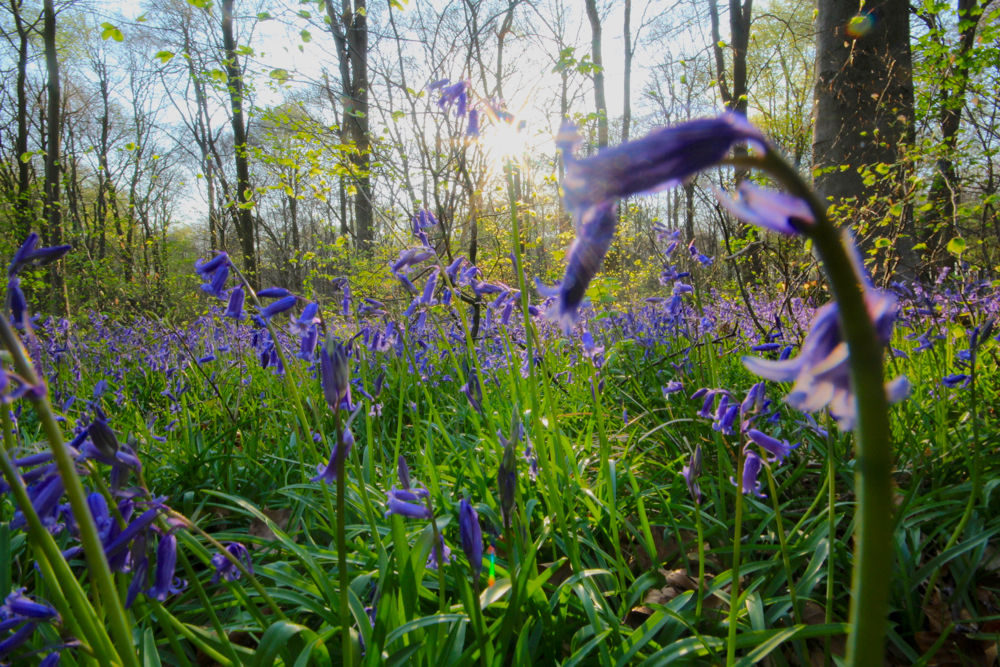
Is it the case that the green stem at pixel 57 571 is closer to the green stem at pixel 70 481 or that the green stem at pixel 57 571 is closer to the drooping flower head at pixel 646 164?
the green stem at pixel 70 481

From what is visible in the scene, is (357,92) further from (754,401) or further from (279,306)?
(754,401)

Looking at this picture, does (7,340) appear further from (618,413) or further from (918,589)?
(618,413)

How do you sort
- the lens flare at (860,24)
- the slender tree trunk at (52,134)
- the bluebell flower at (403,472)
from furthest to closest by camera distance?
the slender tree trunk at (52,134) → the lens flare at (860,24) → the bluebell flower at (403,472)

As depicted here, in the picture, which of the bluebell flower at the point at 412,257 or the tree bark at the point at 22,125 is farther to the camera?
the tree bark at the point at 22,125

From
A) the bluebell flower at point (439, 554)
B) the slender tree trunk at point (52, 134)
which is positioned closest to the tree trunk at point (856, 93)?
the bluebell flower at point (439, 554)

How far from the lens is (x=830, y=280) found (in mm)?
465

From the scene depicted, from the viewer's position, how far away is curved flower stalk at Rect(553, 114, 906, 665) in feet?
1.51

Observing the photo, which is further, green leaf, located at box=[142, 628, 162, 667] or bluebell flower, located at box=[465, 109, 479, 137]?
bluebell flower, located at box=[465, 109, 479, 137]

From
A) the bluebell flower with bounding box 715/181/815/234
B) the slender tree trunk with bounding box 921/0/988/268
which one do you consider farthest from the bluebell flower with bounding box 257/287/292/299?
the slender tree trunk with bounding box 921/0/988/268

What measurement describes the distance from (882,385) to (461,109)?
6.92 feet

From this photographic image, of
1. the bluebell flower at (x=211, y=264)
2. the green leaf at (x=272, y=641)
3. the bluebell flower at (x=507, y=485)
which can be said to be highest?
the bluebell flower at (x=211, y=264)

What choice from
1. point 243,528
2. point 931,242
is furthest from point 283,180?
point 931,242

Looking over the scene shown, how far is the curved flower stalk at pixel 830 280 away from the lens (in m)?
0.46

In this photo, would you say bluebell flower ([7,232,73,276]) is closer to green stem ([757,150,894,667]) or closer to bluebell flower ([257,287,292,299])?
bluebell flower ([257,287,292,299])
